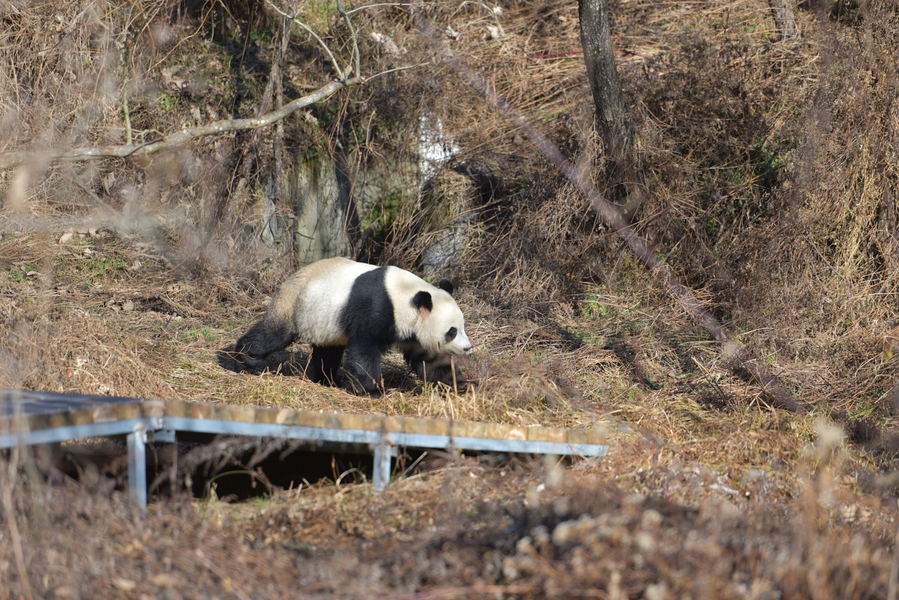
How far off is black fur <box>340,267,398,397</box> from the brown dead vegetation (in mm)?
239

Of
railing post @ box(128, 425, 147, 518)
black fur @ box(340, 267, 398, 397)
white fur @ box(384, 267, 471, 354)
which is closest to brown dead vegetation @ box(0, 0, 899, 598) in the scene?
black fur @ box(340, 267, 398, 397)

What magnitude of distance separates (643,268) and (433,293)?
3.20 m

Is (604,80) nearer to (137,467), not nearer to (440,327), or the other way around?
(440,327)

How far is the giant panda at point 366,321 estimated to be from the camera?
673 centimetres

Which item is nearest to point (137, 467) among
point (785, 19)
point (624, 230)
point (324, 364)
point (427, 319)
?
point (427, 319)

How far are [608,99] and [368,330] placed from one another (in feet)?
12.7

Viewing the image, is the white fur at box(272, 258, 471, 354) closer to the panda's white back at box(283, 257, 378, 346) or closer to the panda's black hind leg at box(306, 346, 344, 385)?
the panda's white back at box(283, 257, 378, 346)

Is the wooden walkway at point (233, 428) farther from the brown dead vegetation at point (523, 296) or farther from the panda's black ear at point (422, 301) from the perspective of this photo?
the panda's black ear at point (422, 301)

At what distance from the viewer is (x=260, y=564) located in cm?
334

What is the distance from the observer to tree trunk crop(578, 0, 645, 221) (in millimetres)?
8664

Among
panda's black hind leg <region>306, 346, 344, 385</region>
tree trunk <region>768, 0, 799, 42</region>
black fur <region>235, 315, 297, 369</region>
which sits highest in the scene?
tree trunk <region>768, 0, 799, 42</region>

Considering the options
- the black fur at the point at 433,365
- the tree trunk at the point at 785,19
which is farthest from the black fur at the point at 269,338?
the tree trunk at the point at 785,19

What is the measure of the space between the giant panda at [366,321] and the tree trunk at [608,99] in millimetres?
2869

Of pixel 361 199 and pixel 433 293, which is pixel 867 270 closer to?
pixel 433 293
